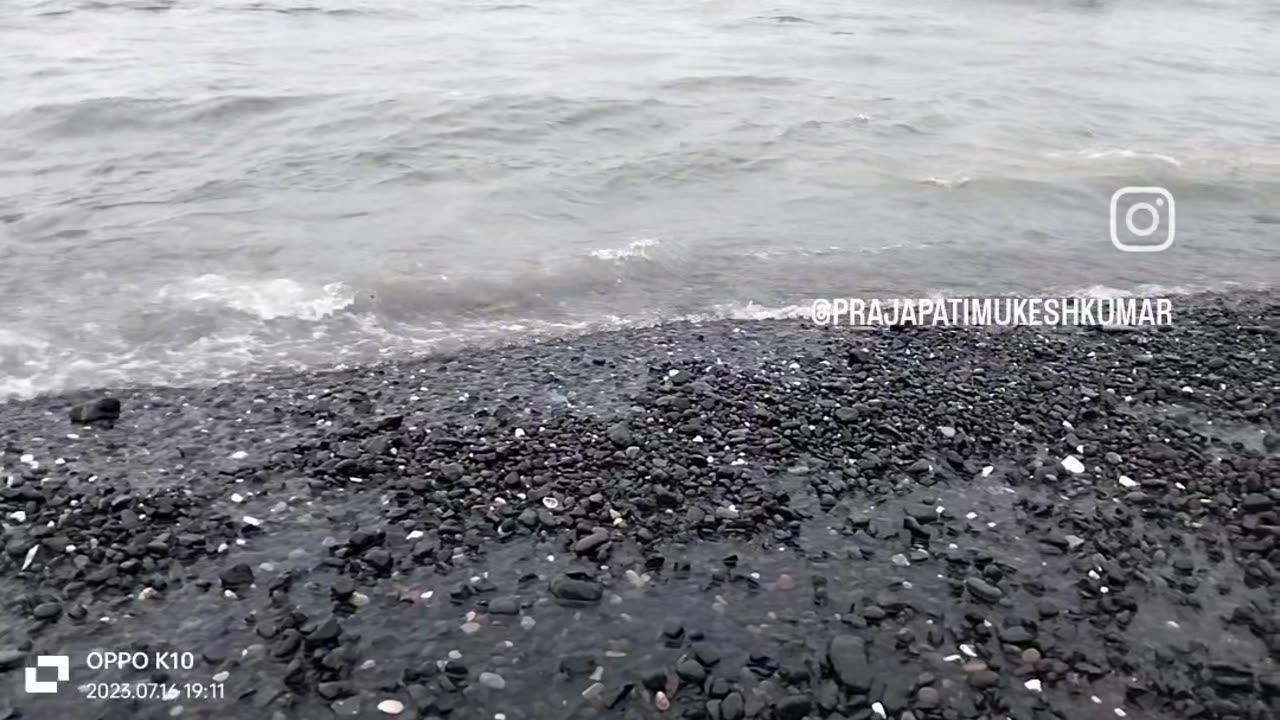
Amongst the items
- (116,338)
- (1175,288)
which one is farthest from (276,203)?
(1175,288)

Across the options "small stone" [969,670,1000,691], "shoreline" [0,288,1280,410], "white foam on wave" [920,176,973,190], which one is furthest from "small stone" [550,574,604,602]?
"white foam on wave" [920,176,973,190]

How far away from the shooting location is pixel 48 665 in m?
6.19

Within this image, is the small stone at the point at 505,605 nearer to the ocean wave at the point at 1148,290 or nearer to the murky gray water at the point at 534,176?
the murky gray water at the point at 534,176

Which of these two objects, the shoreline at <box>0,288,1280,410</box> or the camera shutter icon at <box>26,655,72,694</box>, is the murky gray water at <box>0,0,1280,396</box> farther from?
the camera shutter icon at <box>26,655,72,694</box>

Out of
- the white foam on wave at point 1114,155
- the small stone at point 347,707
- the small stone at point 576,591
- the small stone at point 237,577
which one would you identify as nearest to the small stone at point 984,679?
the small stone at point 576,591

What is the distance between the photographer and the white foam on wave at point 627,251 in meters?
14.2

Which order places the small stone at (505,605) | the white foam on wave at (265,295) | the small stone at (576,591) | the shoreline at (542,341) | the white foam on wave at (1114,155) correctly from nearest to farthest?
the small stone at (505,605) < the small stone at (576,591) < the shoreline at (542,341) < the white foam on wave at (265,295) < the white foam on wave at (1114,155)

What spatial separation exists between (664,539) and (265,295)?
24.4ft

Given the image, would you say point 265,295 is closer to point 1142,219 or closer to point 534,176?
point 534,176

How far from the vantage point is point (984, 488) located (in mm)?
8320

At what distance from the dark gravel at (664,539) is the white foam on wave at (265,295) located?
2180mm

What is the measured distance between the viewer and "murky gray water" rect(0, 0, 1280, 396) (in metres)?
12.4

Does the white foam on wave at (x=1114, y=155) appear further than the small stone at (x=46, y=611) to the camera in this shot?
Yes

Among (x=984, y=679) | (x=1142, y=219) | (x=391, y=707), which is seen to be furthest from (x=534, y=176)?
(x=984, y=679)
